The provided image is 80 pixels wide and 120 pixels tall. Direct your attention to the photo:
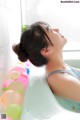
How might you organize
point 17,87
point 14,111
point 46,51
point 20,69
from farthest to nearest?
1. point 20,69
2. point 46,51
3. point 17,87
4. point 14,111

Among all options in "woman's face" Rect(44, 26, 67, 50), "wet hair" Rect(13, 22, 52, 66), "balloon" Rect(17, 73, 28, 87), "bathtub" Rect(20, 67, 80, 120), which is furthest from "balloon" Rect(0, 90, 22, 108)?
"woman's face" Rect(44, 26, 67, 50)

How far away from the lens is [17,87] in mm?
1024

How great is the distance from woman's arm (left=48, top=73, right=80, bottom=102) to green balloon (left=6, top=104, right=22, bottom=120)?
304 mm

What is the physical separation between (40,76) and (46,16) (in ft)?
3.90

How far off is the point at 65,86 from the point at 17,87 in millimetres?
234

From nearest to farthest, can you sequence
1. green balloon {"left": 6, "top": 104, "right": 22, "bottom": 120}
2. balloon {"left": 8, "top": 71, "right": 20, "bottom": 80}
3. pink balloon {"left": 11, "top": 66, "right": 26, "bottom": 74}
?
1. green balloon {"left": 6, "top": 104, "right": 22, "bottom": 120}
2. balloon {"left": 8, "top": 71, "right": 20, "bottom": 80}
3. pink balloon {"left": 11, "top": 66, "right": 26, "bottom": 74}

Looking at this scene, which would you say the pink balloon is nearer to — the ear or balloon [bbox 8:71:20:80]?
balloon [bbox 8:71:20:80]

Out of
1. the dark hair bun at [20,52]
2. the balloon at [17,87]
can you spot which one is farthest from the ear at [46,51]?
the balloon at [17,87]

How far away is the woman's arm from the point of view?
1029 millimetres

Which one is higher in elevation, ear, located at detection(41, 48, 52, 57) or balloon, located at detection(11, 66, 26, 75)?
ear, located at detection(41, 48, 52, 57)

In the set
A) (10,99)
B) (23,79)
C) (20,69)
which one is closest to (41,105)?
(10,99)

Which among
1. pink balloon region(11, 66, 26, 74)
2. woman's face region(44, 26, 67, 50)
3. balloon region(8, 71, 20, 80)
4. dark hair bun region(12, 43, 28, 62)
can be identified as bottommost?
pink balloon region(11, 66, 26, 74)

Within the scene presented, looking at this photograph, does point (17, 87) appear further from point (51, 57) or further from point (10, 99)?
point (51, 57)

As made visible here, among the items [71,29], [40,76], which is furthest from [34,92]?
[71,29]
